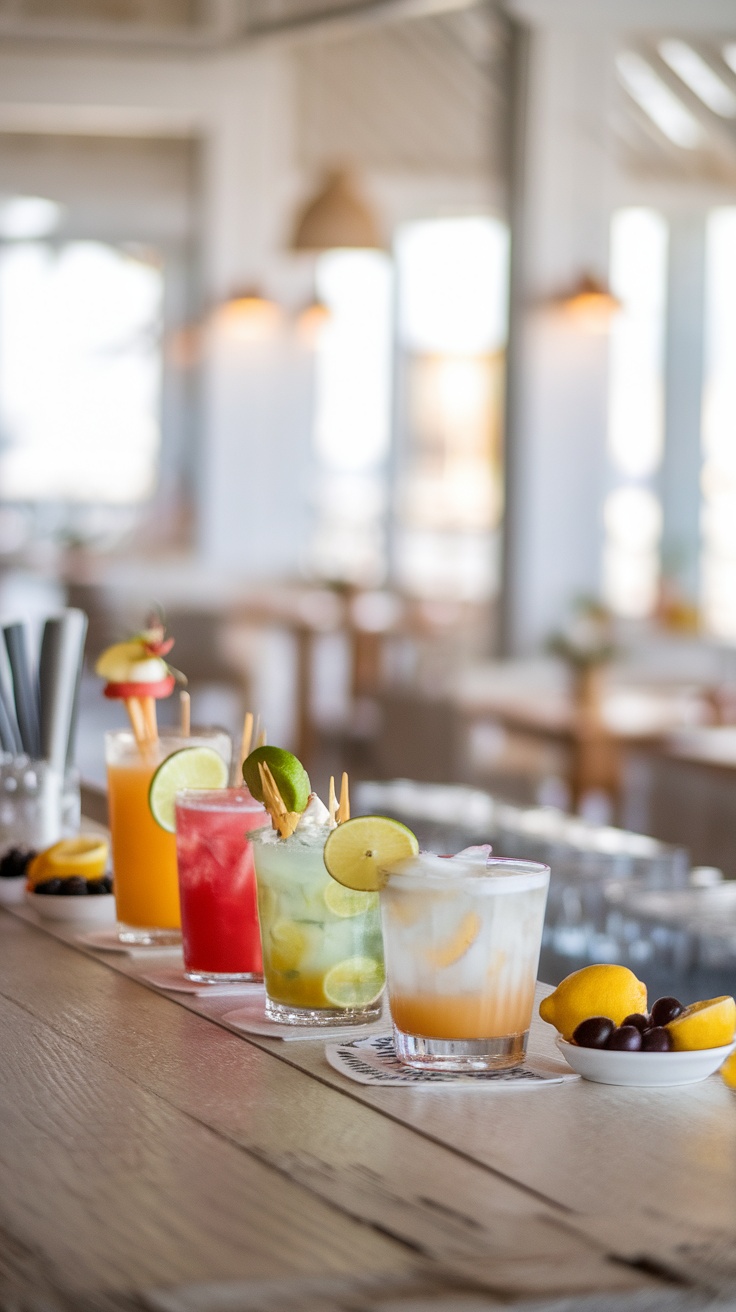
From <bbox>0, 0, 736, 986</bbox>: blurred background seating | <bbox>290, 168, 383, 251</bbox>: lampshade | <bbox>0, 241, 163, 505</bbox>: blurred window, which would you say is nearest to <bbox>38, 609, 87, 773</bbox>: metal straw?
<bbox>0, 0, 736, 986</bbox>: blurred background seating

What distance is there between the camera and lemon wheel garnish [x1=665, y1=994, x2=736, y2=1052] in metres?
1.13

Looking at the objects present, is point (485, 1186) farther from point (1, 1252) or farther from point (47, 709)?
point (47, 709)

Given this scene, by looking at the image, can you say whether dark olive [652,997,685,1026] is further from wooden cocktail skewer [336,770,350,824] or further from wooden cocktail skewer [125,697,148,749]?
wooden cocktail skewer [125,697,148,749]

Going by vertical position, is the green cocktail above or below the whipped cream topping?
below

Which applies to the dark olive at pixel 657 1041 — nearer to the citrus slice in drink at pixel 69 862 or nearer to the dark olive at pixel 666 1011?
the dark olive at pixel 666 1011

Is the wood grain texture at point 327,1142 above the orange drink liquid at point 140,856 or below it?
below

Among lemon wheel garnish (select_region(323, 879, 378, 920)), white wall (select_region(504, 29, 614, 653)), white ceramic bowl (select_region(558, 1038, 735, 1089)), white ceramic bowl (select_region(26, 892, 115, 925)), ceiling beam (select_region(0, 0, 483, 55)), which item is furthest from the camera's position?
ceiling beam (select_region(0, 0, 483, 55))

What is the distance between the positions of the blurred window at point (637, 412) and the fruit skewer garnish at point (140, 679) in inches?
304

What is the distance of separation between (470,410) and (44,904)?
9059mm

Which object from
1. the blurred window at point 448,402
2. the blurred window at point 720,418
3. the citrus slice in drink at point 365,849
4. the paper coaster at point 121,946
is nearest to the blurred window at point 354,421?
the blurred window at point 448,402

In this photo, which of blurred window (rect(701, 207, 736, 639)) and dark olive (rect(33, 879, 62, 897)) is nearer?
dark olive (rect(33, 879, 62, 897))

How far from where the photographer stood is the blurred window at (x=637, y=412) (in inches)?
366

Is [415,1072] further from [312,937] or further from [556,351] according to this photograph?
[556,351]

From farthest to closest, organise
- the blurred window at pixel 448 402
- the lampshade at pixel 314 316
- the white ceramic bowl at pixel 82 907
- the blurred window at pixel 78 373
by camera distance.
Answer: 1. the blurred window at pixel 78 373
2. the blurred window at pixel 448 402
3. the lampshade at pixel 314 316
4. the white ceramic bowl at pixel 82 907
